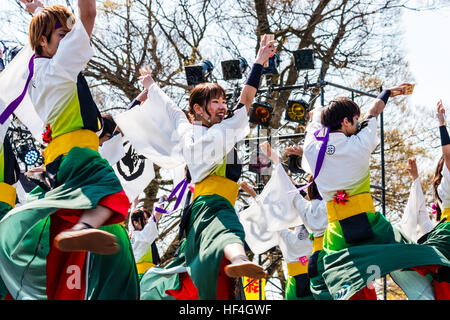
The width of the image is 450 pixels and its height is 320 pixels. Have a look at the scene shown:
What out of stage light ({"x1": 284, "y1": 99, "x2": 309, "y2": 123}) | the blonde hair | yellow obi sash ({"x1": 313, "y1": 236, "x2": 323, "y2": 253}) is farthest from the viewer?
stage light ({"x1": 284, "y1": 99, "x2": 309, "y2": 123})

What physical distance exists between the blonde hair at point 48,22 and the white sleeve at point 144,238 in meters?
3.42

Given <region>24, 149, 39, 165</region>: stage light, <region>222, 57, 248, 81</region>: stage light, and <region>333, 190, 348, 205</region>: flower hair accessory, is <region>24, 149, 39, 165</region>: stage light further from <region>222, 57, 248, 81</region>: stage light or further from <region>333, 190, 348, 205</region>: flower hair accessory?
<region>333, 190, 348, 205</region>: flower hair accessory

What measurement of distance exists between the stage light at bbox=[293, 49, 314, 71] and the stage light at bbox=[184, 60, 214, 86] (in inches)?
45.3

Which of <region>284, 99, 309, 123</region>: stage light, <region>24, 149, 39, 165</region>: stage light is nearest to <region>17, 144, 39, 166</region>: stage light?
<region>24, 149, 39, 165</region>: stage light

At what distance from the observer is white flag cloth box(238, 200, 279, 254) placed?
19.1ft

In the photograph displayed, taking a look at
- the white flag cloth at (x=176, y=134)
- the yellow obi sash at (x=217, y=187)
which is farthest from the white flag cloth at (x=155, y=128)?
the yellow obi sash at (x=217, y=187)

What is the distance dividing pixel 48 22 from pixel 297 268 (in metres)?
3.34

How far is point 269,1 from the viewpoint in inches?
472

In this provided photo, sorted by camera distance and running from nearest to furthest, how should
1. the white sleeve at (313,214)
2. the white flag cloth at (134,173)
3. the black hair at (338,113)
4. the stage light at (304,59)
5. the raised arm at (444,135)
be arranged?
1. the black hair at (338,113)
2. the raised arm at (444,135)
3. the white sleeve at (313,214)
4. the white flag cloth at (134,173)
5. the stage light at (304,59)

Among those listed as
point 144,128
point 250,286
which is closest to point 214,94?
point 144,128

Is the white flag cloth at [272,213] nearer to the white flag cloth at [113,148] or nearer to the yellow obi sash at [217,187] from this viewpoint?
the white flag cloth at [113,148]

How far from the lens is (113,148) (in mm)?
4910

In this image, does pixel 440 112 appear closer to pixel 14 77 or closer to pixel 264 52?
pixel 264 52

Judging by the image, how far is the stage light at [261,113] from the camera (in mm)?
8188
